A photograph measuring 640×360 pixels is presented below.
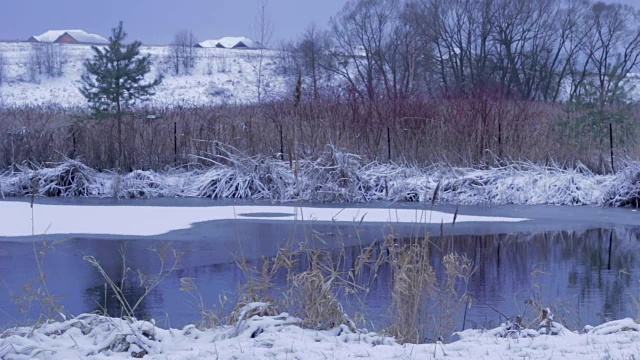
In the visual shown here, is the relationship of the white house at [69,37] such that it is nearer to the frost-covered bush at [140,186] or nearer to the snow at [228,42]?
the snow at [228,42]

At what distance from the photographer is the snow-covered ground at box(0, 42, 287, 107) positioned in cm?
6612

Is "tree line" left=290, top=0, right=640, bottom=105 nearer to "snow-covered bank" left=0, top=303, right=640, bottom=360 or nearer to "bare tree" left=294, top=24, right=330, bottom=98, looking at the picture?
"bare tree" left=294, top=24, right=330, bottom=98

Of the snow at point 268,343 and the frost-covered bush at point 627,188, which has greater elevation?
the frost-covered bush at point 627,188

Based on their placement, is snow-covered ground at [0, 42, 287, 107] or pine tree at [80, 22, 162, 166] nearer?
pine tree at [80, 22, 162, 166]

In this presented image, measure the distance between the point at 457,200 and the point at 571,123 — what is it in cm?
643

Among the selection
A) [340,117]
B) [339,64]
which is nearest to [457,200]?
[340,117]

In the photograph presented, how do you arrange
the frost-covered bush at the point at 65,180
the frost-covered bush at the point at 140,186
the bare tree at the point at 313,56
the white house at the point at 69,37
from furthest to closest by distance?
the white house at the point at 69,37 → the bare tree at the point at 313,56 → the frost-covered bush at the point at 65,180 → the frost-covered bush at the point at 140,186

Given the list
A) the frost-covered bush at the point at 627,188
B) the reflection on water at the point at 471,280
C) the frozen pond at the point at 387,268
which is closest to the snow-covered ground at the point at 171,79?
the frost-covered bush at the point at 627,188

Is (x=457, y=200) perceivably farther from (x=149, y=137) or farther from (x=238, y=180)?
(x=149, y=137)

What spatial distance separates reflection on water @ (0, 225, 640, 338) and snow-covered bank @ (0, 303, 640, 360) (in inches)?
33.6

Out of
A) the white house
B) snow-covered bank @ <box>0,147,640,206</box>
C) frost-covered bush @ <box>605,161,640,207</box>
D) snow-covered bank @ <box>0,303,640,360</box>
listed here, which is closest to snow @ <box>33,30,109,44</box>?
the white house

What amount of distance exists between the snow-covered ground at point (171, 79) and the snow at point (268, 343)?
5476 cm

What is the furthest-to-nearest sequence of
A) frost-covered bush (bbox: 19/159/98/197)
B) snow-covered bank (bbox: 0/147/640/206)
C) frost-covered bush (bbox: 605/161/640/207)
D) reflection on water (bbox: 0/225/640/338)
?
frost-covered bush (bbox: 19/159/98/197) < snow-covered bank (bbox: 0/147/640/206) < frost-covered bush (bbox: 605/161/640/207) < reflection on water (bbox: 0/225/640/338)

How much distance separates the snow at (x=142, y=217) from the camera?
1203cm
